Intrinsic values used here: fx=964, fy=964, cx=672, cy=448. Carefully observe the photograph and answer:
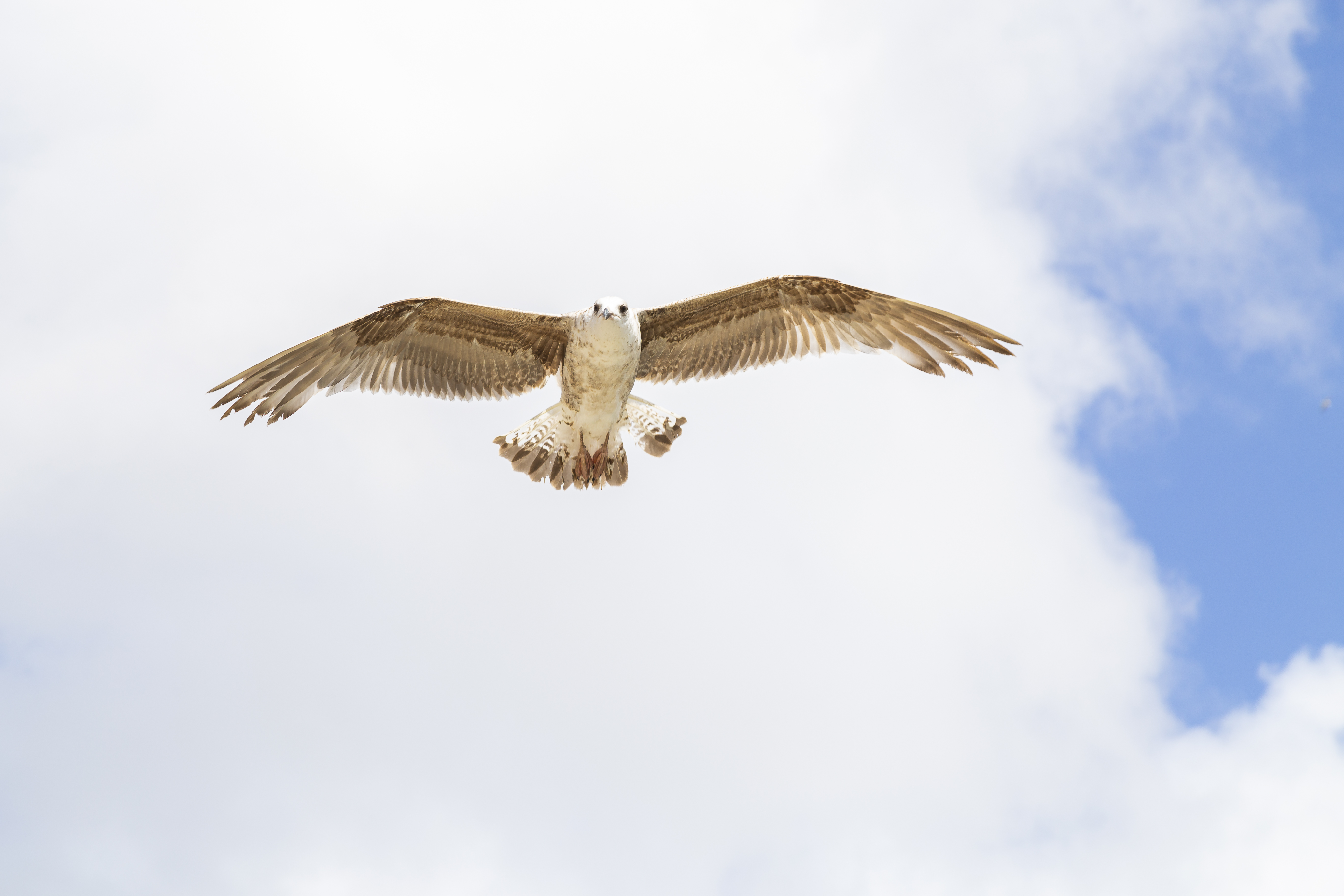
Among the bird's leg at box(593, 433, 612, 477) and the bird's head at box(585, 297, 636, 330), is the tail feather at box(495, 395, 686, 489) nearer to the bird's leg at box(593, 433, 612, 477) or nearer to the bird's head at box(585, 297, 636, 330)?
the bird's leg at box(593, 433, 612, 477)

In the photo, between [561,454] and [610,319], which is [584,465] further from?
[610,319]

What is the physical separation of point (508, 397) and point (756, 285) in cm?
340

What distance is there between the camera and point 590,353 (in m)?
10.9

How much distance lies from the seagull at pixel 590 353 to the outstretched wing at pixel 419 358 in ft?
0.04

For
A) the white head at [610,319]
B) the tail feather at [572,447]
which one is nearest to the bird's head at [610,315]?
the white head at [610,319]

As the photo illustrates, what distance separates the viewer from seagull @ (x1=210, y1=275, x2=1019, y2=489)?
11.1m

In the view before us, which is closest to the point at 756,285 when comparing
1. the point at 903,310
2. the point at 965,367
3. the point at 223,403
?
the point at 903,310

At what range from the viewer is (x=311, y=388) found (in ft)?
37.6

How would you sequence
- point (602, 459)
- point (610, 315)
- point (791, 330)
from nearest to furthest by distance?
point (610, 315)
point (791, 330)
point (602, 459)

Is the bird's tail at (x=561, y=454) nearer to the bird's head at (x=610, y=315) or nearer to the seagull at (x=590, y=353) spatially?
the seagull at (x=590, y=353)

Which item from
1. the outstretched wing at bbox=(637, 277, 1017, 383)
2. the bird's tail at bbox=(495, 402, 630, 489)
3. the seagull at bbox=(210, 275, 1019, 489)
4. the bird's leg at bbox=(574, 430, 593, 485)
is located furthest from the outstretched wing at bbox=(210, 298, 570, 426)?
the outstretched wing at bbox=(637, 277, 1017, 383)

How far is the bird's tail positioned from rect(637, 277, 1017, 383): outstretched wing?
3.38ft

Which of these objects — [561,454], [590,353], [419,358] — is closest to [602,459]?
[561,454]

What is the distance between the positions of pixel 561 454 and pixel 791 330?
3203 millimetres
